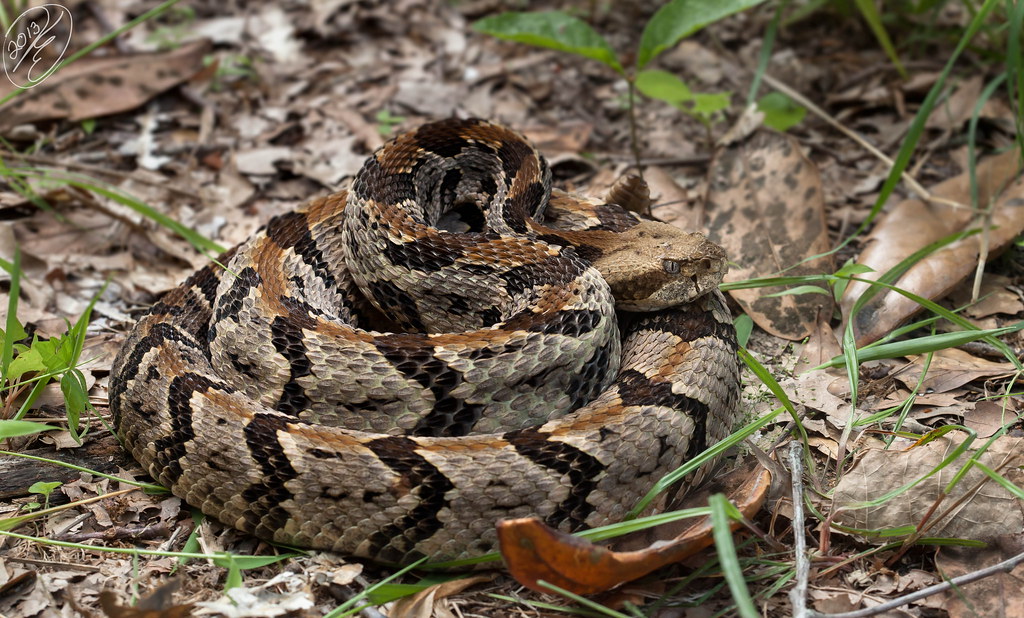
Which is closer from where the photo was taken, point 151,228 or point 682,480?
point 682,480

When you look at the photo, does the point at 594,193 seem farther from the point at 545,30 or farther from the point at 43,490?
the point at 43,490

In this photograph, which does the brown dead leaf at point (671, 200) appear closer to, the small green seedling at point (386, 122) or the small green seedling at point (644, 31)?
the small green seedling at point (644, 31)

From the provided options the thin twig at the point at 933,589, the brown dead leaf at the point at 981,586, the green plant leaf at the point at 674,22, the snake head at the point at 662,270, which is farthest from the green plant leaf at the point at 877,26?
the thin twig at the point at 933,589

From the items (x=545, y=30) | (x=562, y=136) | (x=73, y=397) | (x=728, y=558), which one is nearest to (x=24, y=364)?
(x=73, y=397)

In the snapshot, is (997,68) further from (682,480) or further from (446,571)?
(446,571)

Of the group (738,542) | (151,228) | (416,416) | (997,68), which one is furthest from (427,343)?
(997,68)
